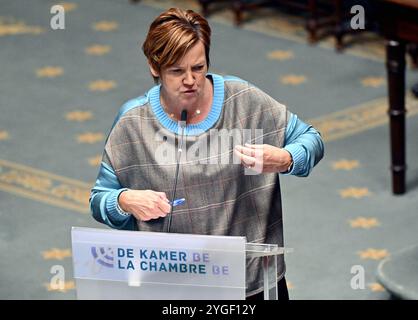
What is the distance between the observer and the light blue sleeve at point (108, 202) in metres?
3.78

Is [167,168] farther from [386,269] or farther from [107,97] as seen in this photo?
[107,97]

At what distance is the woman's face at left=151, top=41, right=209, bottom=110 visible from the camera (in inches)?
144

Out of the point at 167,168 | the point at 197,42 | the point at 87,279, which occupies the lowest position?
the point at 87,279

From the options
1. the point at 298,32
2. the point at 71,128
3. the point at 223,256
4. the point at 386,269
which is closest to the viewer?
the point at 223,256

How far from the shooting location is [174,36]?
3619mm

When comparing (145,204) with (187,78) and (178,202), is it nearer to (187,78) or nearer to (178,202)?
(178,202)

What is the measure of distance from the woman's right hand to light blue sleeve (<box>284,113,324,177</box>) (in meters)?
0.38

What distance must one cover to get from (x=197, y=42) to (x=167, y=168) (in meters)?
0.39

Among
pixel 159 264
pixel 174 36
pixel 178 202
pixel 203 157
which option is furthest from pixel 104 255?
pixel 174 36

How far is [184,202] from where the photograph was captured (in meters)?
3.79

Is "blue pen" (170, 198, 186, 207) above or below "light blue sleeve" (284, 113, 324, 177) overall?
below

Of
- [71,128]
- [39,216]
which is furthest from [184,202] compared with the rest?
[71,128]

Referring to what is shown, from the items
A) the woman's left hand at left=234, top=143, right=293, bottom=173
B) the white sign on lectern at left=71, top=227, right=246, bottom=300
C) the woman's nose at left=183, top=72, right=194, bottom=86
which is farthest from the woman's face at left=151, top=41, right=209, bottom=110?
the white sign on lectern at left=71, top=227, right=246, bottom=300

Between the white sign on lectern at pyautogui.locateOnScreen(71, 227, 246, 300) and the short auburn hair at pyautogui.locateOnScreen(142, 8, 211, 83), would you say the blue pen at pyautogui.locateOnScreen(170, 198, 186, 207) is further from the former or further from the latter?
the short auburn hair at pyautogui.locateOnScreen(142, 8, 211, 83)
